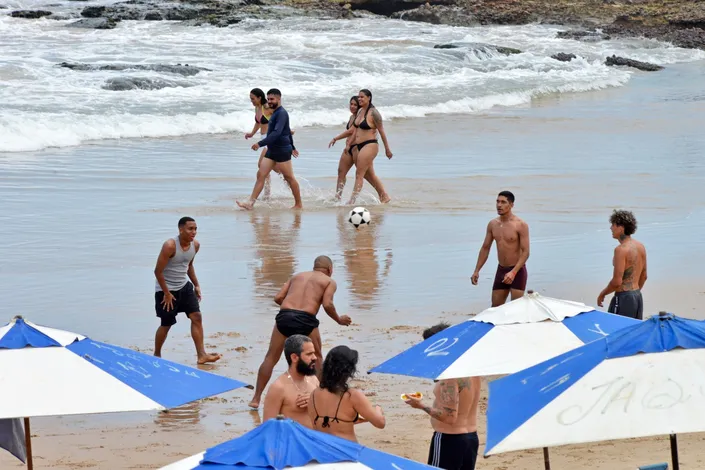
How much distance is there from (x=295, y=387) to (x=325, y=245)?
27.3ft

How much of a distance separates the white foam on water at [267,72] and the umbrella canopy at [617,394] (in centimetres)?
1915

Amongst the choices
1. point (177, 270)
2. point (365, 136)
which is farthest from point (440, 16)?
point (177, 270)

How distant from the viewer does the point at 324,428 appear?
20.2 feet

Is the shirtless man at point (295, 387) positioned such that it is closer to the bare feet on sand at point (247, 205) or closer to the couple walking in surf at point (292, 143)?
the couple walking in surf at point (292, 143)

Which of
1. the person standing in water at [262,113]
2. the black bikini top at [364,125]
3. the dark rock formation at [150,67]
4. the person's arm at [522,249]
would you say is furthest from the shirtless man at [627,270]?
the dark rock formation at [150,67]

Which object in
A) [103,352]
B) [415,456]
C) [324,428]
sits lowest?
[415,456]

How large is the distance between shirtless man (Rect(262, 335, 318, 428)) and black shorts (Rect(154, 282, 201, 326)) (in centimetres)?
358

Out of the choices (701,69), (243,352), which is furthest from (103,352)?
(701,69)

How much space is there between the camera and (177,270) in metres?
10.1

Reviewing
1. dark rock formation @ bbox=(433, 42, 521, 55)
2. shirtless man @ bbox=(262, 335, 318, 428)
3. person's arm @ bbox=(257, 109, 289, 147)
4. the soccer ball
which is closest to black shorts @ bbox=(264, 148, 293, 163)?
person's arm @ bbox=(257, 109, 289, 147)

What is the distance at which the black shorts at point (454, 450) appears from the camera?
684 cm

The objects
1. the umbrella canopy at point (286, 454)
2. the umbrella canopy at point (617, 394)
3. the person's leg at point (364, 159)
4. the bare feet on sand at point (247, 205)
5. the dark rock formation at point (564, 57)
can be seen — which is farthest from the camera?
the dark rock formation at point (564, 57)

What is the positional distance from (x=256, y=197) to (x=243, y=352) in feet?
22.8

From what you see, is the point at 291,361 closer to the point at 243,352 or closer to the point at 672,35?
the point at 243,352
